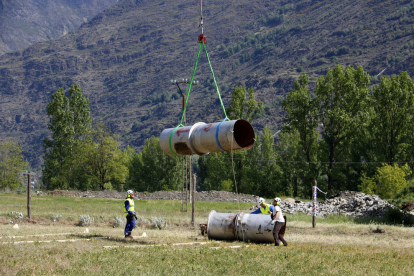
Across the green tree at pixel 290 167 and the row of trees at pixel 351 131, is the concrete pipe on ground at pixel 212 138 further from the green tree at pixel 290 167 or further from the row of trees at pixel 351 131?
the green tree at pixel 290 167

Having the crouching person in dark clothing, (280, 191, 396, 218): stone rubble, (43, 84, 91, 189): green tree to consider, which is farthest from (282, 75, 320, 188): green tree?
the crouching person in dark clothing

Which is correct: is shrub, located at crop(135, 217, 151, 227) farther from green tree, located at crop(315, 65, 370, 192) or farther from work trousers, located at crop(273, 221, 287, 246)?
green tree, located at crop(315, 65, 370, 192)

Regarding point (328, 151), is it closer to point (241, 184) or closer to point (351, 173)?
point (351, 173)

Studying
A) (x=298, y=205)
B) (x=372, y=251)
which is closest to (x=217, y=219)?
(x=372, y=251)

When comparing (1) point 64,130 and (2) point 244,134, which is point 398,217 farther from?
(1) point 64,130

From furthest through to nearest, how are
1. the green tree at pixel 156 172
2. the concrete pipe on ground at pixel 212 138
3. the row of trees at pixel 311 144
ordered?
the green tree at pixel 156 172, the row of trees at pixel 311 144, the concrete pipe on ground at pixel 212 138

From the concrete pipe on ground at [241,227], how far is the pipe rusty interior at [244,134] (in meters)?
3.51

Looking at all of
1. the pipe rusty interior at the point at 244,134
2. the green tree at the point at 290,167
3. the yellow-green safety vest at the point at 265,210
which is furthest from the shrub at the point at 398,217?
the green tree at the point at 290,167

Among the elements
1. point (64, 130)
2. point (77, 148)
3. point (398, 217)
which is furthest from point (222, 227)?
point (77, 148)

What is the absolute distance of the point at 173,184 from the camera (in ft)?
279

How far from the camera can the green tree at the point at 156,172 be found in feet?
279

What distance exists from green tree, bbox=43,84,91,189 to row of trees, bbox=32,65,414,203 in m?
0.14

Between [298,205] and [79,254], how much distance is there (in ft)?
92.5

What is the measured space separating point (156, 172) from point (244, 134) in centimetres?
7122
